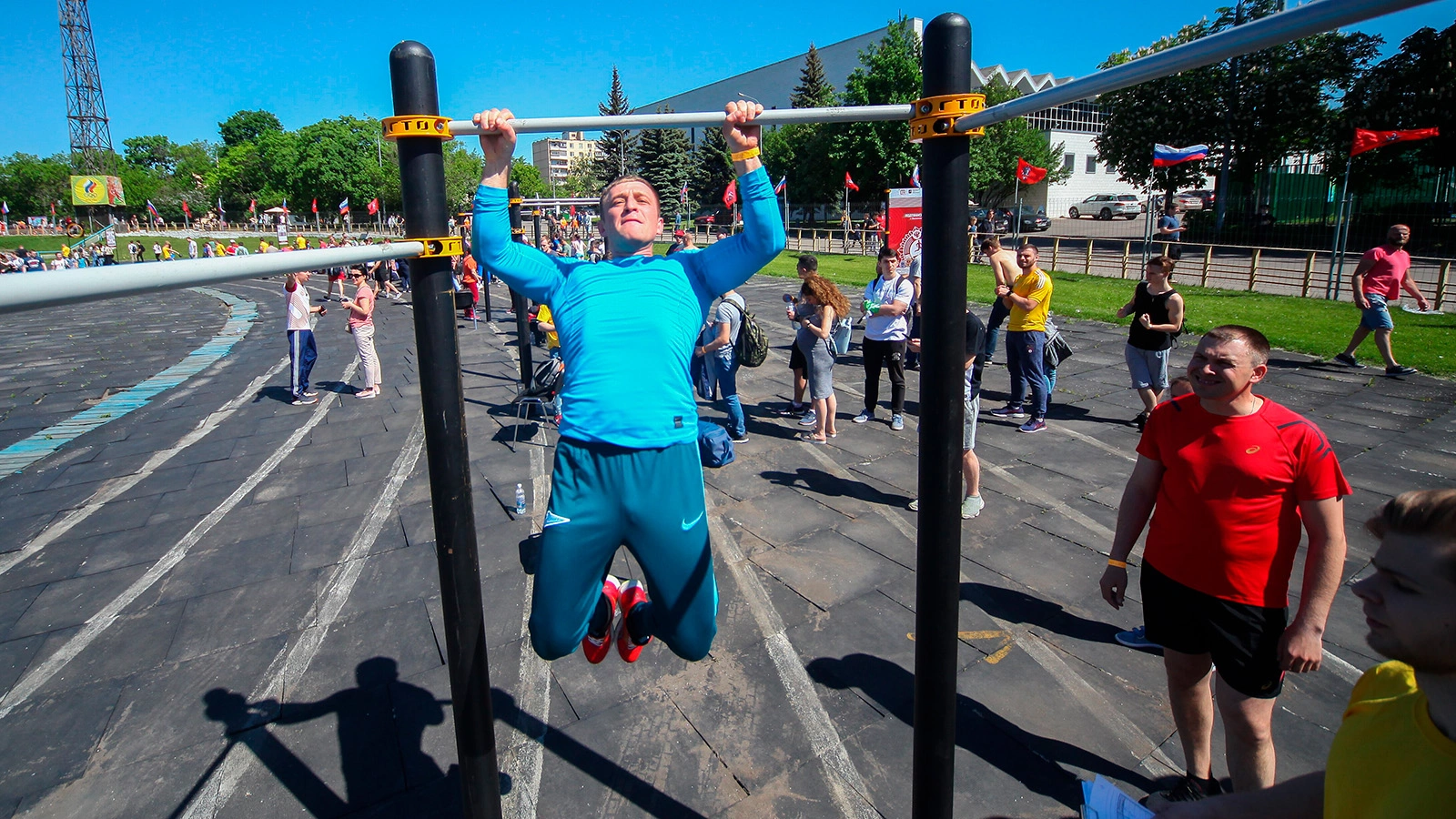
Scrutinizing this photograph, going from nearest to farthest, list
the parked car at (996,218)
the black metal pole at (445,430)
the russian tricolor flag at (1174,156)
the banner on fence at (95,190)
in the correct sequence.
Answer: the black metal pole at (445,430) < the russian tricolor flag at (1174,156) < the parked car at (996,218) < the banner on fence at (95,190)

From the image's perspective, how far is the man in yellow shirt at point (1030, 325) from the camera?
26.7 ft

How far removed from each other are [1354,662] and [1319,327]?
12.2 meters

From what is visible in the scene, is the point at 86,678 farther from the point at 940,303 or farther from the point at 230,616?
the point at 940,303

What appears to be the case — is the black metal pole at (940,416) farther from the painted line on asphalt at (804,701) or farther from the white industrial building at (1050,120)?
the white industrial building at (1050,120)

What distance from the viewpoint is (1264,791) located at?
1.58m

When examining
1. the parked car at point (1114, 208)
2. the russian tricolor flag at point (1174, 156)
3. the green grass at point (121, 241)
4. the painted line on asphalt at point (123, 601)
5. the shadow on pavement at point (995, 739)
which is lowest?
the painted line on asphalt at point (123, 601)

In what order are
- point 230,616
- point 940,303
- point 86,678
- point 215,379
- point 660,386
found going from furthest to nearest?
point 215,379, point 230,616, point 86,678, point 660,386, point 940,303

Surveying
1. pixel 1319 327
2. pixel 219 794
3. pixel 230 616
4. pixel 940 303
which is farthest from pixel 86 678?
pixel 1319 327

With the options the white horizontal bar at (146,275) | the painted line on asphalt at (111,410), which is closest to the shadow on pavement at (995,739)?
the white horizontal bar at (146,275)

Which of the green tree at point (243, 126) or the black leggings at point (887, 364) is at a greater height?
the green tree at point (243, 126)

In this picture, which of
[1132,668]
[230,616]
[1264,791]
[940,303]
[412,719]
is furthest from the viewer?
[230,616]

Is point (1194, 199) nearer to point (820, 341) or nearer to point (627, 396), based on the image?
point (820, 341)

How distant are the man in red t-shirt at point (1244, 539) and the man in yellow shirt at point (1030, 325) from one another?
5555 mm

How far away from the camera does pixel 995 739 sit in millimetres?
3469
